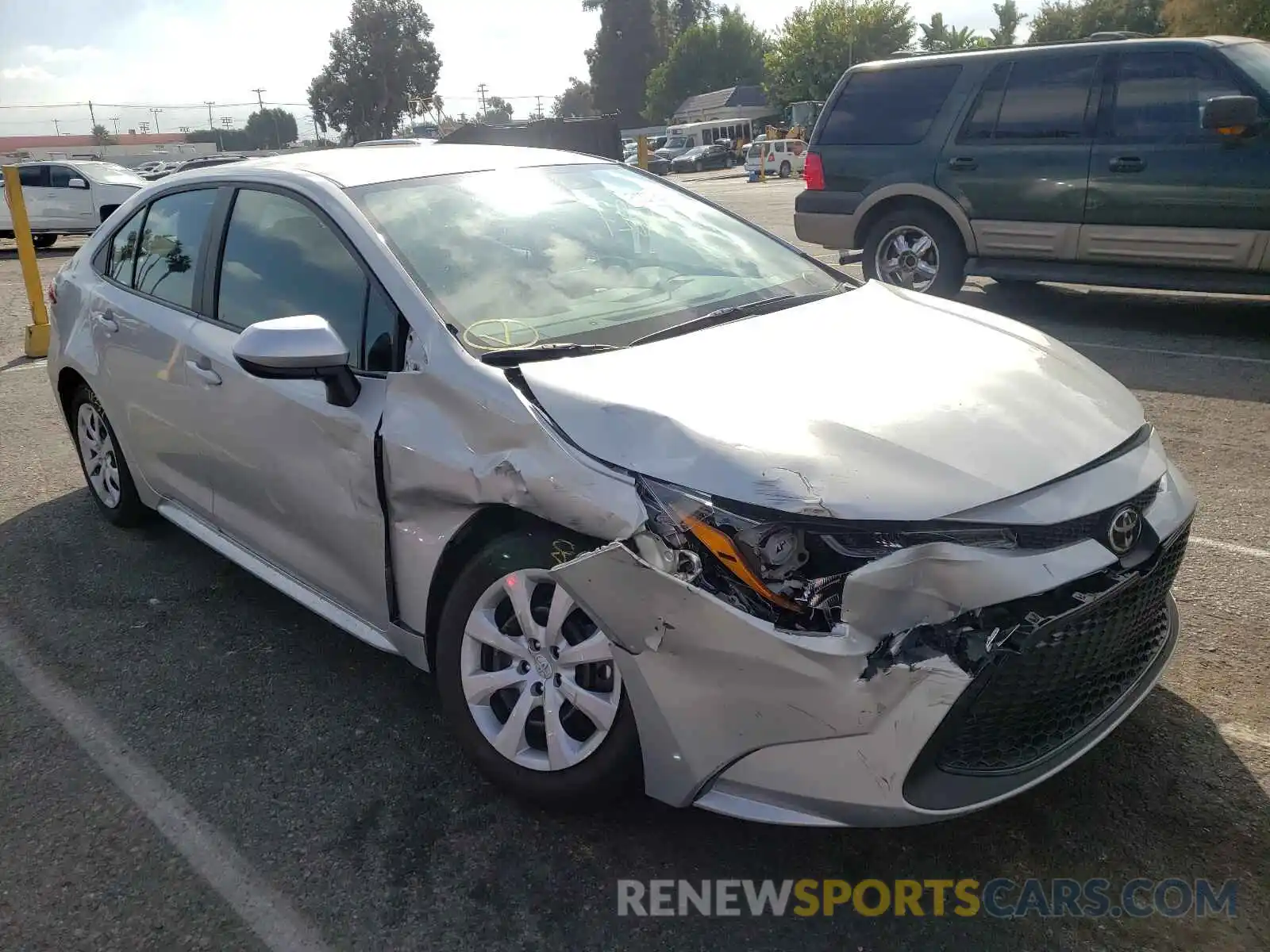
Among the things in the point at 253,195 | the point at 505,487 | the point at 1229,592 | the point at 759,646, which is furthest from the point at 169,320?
the point at 1229,592

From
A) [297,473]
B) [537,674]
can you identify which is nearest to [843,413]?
[537,674]

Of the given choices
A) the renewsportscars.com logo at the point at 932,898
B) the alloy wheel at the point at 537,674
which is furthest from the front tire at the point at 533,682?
the renewsportscars.com logo at the point at 932,898

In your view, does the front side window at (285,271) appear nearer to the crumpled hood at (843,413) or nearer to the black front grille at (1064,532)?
the crumpled hood at (843,413)

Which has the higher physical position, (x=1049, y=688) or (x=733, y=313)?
(x=733, y=313)

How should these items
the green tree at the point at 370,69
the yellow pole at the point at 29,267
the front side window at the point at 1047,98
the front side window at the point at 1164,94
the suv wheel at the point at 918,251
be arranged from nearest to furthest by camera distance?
the front side window at the point at 1164,94
the front side window at the point at 1047,98
the suv wheel at the point at 918,251
the yellow pole at the point at 29,267
the green tree at the point at 370,69

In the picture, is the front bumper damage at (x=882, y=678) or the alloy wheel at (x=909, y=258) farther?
Result: the alloy wheel at (x=909, y=258)

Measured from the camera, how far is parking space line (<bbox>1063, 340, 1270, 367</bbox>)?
664 cm

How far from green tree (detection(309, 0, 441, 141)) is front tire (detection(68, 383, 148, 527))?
276ft

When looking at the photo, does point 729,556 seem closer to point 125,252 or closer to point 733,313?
point 733,313

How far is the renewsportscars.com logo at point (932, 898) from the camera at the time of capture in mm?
2301

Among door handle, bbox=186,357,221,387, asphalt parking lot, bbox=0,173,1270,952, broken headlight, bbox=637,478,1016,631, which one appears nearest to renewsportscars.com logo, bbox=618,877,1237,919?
asphalt parking lot, bbox=0,173,1270,952

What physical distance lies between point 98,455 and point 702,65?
98.2 m

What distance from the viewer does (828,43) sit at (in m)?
66.2

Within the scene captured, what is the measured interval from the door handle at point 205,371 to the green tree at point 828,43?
65.7m
